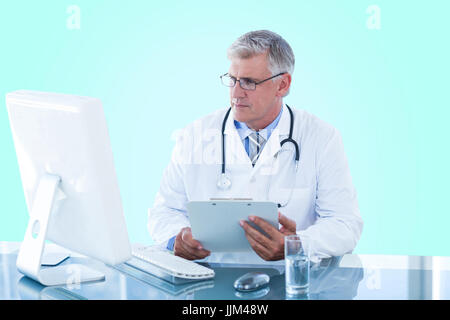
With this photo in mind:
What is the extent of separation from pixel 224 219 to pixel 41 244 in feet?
1.72

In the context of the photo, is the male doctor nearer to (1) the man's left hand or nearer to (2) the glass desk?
(1) the man's left hand

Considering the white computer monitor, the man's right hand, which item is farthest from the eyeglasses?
the white computer monitor

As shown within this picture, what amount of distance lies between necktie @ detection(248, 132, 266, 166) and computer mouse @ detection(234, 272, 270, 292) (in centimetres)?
96

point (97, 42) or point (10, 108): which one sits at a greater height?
point (97, 42)

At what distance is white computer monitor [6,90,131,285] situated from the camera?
123 centimetres

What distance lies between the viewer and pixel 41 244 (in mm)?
1369


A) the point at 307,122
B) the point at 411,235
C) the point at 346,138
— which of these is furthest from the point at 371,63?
the point at 307,122

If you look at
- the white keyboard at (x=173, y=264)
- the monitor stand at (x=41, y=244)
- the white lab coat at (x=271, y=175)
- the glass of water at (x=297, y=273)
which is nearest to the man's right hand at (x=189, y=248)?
the white keyboard at (x=173, y=264)

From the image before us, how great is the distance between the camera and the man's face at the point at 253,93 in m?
2.23

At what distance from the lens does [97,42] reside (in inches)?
156

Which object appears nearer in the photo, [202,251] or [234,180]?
[202,251]

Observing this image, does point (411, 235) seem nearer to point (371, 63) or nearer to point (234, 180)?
point (371, 63)

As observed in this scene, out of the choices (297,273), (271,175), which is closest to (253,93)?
(271,175)
